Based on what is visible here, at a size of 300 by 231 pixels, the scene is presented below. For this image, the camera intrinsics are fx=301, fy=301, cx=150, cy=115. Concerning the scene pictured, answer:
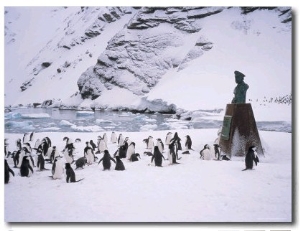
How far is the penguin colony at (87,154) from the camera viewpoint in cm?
462

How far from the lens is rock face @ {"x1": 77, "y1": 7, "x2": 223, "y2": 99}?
6.70m

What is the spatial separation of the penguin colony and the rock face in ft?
4.86

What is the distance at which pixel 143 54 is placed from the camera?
8.54m

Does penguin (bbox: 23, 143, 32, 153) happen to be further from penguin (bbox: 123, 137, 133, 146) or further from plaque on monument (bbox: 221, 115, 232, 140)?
plaque on monument (bbox: 221, 115, 232, 140)

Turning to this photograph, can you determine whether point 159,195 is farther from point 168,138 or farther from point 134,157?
point 168,138

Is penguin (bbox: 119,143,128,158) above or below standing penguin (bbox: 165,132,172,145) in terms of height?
below

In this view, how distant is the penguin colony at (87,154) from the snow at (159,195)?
0.12 metres

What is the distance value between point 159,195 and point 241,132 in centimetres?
169

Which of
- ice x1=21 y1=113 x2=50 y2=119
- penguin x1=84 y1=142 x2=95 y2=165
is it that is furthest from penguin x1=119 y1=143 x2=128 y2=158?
ice x1=21 y1=113 x2=50 y2=119

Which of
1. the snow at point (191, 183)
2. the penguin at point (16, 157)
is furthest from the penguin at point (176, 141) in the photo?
the penguin at point (16, 157)

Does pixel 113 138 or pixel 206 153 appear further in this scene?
pixel 113 138

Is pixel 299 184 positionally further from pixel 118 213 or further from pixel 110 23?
pixel 110 23

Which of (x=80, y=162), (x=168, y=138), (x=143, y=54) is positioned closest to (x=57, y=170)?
(x=80, y=162)

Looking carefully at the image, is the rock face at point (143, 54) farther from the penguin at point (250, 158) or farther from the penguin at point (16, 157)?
the penguin at point (250, 158)
